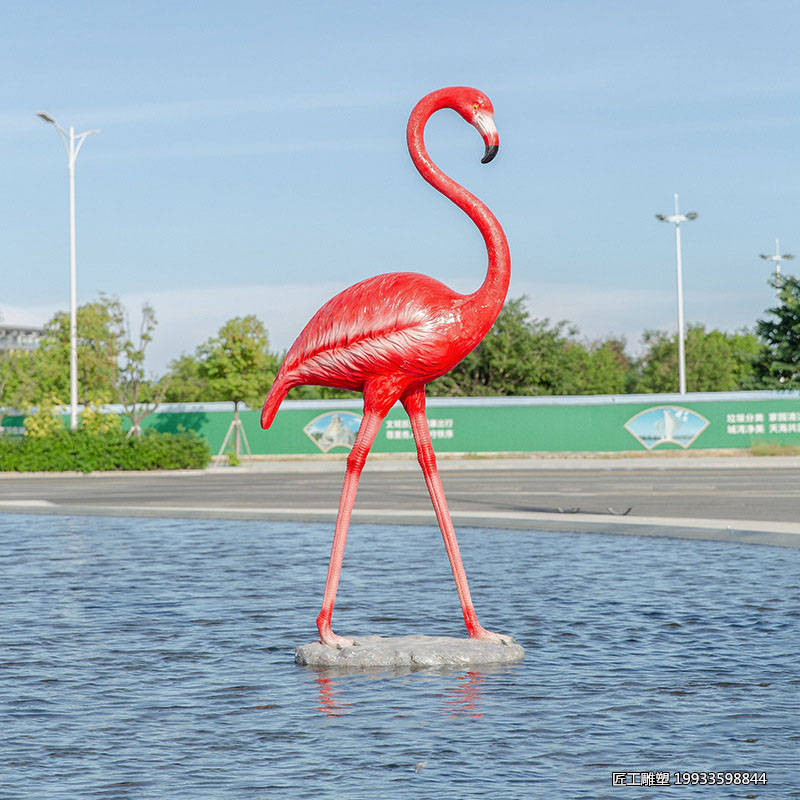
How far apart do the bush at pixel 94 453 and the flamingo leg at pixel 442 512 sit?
28.8 m

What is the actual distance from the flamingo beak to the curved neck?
29 cm

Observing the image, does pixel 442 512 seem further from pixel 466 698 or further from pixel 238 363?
pixel 238 363

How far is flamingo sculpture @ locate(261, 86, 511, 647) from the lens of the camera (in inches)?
324

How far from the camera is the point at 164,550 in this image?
575 inches

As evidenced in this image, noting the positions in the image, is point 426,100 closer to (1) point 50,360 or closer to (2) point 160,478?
(2) point 160,478

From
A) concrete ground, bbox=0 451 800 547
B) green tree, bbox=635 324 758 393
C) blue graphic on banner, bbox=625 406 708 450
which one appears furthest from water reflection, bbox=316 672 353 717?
green tree, bbox=635 324 758 393

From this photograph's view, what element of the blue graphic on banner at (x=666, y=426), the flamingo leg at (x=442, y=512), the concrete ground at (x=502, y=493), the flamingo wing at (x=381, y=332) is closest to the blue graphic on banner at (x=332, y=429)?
the concrete ground at (x=502, y=493)

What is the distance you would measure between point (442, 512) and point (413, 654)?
1.07m

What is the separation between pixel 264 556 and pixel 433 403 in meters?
28.5

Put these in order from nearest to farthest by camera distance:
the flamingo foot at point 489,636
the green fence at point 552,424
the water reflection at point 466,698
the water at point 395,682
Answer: the water at point 395,682 → the water reflection at point 466,698 → the flamingo foot at point 489,636 → the green fence at point 552,424

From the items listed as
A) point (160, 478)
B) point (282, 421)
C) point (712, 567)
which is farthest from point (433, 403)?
point (712, 567)

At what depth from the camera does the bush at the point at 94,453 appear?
36219 mm

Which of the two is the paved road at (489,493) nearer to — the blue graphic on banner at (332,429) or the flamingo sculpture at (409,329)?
the blue graphic on banner at (332,429)

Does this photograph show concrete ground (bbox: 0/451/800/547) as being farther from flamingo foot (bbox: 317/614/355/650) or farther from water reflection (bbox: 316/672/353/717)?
water reflection (bbox: 316/672/353/717)
